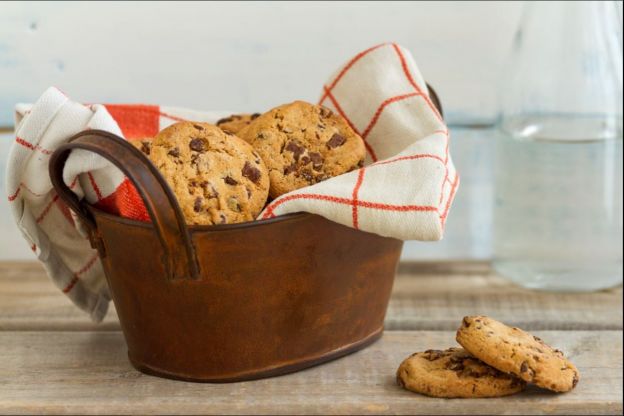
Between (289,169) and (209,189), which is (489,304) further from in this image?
(209,189)

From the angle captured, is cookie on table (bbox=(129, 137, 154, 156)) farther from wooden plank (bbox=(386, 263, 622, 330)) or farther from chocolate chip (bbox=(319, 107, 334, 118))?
wooden plank (bbox=(386, 263, 622, 330))

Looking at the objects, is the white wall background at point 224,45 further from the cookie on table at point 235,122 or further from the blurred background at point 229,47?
the cookie on table at point 235,122

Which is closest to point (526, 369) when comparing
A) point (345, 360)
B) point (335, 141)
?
point (345, 360)

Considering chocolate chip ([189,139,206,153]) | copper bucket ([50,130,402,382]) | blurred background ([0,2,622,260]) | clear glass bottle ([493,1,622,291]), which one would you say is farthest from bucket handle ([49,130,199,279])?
clear glass bottle ([493,1,622,291])

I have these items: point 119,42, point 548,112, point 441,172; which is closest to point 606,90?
point 548,112

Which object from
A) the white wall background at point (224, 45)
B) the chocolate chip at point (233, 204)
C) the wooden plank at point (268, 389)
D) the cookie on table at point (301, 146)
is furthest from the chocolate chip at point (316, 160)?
the white wall background at point (224, 45)

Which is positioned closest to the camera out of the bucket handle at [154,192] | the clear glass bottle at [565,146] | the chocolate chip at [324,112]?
the bucket handle at [154,192]
